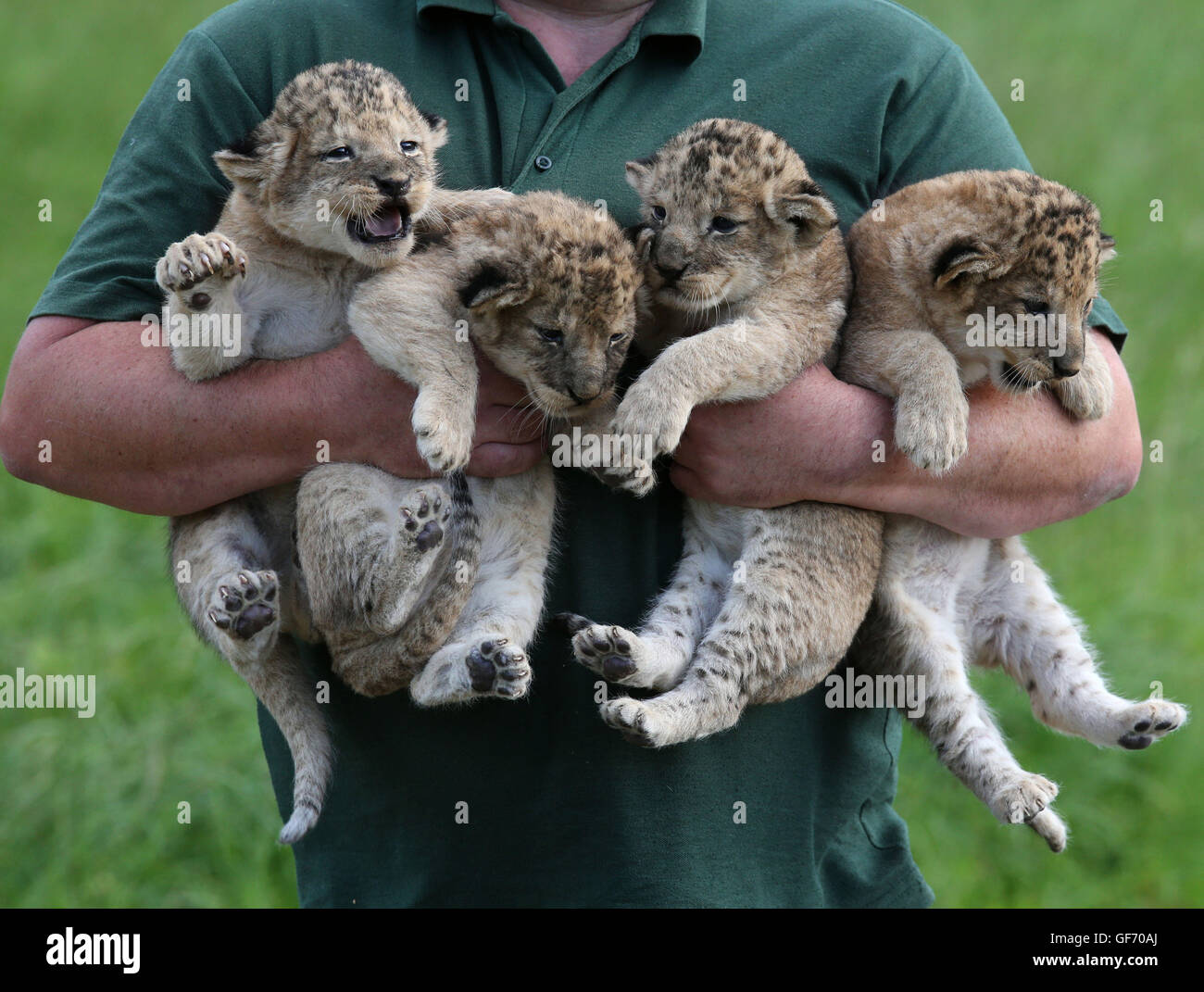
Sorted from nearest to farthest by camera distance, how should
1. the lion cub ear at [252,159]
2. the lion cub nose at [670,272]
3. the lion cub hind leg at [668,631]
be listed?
the lion cub hind leg at [668,631] → the lion cub ear at [252,159] → the lion cub nose at [670,272]

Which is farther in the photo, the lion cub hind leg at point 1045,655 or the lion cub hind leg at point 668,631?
the lion cub hind leg at point 1045,655

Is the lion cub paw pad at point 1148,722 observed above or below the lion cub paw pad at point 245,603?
below

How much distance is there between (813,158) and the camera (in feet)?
12.4

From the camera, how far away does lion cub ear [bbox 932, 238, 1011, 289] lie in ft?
12.4

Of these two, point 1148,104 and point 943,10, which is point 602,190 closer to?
point 1148,104

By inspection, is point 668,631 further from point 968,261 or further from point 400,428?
point 968,261

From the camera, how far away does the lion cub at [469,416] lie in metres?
3.52

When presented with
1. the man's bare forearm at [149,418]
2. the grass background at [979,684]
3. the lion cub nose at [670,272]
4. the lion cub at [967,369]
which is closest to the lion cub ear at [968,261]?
the lion cub at [967,369]

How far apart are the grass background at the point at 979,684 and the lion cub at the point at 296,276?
2411 mm

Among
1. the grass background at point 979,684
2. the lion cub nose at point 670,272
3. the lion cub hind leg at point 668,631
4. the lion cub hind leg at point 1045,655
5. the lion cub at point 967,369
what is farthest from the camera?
the grass background at point 979,684

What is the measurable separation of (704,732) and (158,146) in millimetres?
2280

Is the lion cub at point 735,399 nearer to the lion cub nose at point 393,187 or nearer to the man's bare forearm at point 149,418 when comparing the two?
the lion cub nose at point 393,187

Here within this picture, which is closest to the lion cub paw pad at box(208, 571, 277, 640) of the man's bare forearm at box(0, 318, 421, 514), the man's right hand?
the man's bare forearm at box(0, 318, 421, 514)

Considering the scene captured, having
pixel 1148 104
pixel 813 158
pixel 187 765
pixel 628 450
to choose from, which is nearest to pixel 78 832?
pixel 187 765
